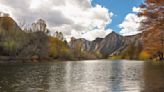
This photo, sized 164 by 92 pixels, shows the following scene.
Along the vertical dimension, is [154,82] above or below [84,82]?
above

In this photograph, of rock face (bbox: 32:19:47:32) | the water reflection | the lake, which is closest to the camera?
the water reflection

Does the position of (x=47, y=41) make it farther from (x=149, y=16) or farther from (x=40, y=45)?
(x=149, y=16)

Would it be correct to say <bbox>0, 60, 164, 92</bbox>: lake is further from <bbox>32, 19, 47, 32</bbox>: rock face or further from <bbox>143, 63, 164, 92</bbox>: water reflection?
<bbox>32, 19, 47, 32</bbox>: rock face

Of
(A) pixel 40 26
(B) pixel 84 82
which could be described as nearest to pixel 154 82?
(B) pixel 84 82

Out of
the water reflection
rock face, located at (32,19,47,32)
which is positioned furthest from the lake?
rock face, located at (32,19,47,32)

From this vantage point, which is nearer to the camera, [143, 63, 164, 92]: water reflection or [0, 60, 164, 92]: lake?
[143, 63, 164, 92]: water reflection

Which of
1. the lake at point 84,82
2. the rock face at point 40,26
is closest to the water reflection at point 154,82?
the lake at point 84,82

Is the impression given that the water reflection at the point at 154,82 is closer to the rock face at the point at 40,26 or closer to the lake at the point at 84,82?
the lake at the point at 84,82

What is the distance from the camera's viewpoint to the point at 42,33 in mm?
154625

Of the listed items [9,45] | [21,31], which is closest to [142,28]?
[9,45]

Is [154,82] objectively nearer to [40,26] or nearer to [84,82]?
[84,82]

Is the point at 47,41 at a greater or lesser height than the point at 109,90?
greater

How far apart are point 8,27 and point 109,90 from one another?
124237mm

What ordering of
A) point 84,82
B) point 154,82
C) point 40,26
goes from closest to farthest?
point 154,82
point 84,82
point 40,26
